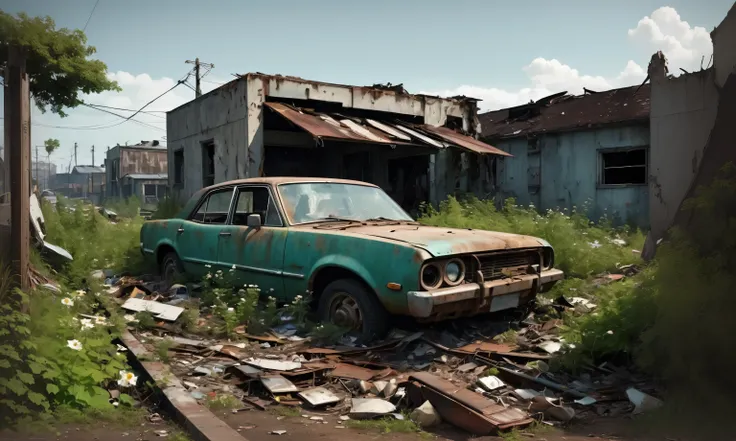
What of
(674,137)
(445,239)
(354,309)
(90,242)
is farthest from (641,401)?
(90,242)

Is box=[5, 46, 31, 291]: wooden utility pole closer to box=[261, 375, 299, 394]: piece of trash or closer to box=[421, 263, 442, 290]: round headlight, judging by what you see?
box=[261, 375, 299, 394]: piece of trash

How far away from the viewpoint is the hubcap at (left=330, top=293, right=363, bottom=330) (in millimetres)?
4730

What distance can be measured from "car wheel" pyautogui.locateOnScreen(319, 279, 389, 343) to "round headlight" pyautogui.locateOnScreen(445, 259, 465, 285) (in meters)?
0.62

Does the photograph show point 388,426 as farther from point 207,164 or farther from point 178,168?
point 178,168

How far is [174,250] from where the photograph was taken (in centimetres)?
714

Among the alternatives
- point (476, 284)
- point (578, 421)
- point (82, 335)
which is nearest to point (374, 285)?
point (476, 284)

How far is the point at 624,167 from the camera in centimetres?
1504

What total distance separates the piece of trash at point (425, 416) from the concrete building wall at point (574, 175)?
12613 millimetres

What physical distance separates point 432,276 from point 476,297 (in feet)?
1.36

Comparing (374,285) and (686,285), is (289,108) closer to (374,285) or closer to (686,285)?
(374,285)

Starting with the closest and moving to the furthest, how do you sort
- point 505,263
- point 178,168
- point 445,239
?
point 445,239 → point 505,263 → point 178,168

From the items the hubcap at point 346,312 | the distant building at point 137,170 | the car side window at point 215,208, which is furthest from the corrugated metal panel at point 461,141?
the distant building at point 137,170

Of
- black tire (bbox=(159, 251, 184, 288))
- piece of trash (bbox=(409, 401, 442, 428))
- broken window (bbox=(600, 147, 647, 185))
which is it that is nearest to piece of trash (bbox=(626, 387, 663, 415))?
piece of trash (bbox=(409, 401, 442, 428))

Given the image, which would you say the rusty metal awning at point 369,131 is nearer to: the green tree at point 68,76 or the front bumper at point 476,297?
the green tree at point 68,76
